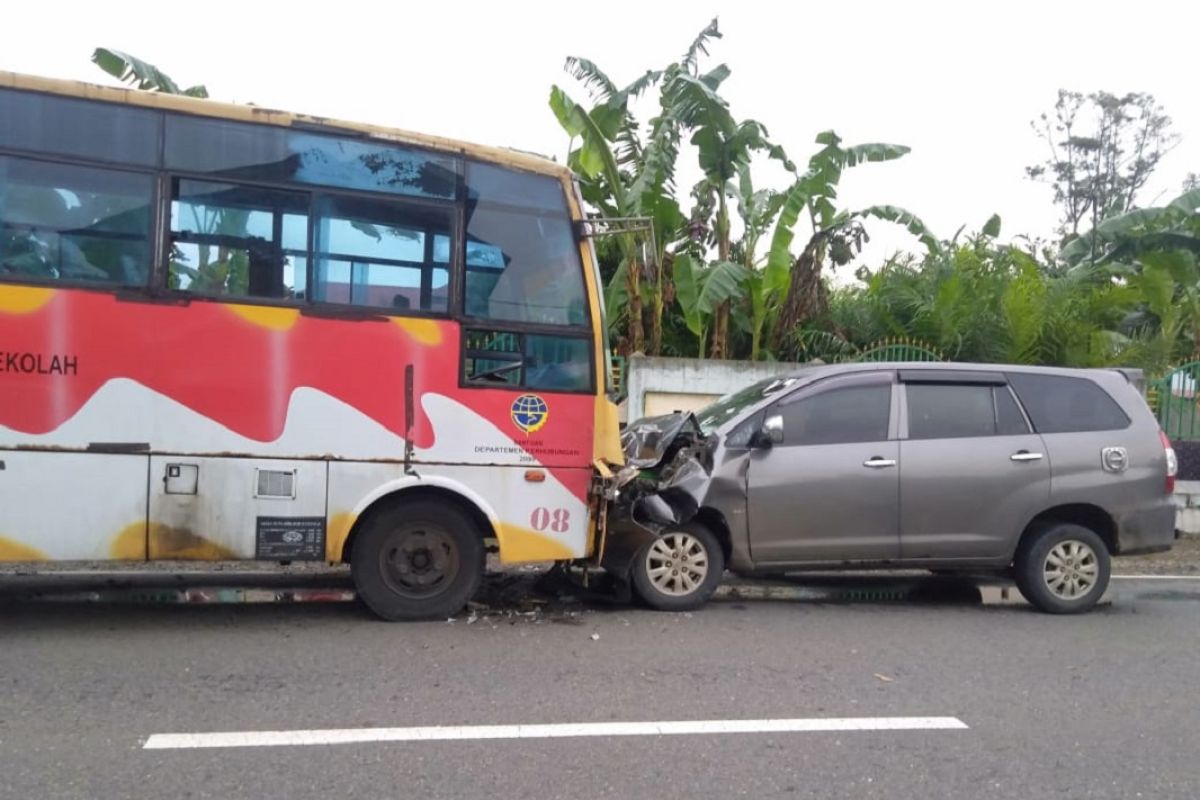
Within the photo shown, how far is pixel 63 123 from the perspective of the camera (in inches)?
224

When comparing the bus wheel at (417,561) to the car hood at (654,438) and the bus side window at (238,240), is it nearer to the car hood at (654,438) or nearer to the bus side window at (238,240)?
the car hood at (654,438)

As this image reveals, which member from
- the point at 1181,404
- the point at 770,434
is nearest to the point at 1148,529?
the point at 770,434

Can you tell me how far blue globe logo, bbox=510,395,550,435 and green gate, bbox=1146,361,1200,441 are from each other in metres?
8.51

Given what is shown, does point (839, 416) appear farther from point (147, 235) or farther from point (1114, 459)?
point (147, 235)

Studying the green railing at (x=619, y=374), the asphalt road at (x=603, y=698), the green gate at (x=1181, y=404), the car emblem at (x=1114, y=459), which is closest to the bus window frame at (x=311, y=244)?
the asphalt road at (x=603, y=698)

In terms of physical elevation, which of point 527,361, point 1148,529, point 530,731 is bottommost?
point 530,731

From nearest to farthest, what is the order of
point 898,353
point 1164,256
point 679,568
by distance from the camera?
point 679,568
point 898,353
point 1164,256

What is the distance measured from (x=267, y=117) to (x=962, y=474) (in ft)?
17.2

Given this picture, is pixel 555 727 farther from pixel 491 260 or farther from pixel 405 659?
pixel 491 260

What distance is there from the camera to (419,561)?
6469 millimetres

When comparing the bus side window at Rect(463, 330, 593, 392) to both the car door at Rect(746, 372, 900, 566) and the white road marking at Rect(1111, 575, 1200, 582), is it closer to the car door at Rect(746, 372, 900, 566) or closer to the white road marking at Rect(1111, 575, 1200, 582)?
the car door at Rect(746, 372, 900, 566)

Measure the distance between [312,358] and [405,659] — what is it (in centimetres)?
188

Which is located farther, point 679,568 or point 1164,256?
point 1164,256

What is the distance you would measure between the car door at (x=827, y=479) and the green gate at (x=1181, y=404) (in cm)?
627
